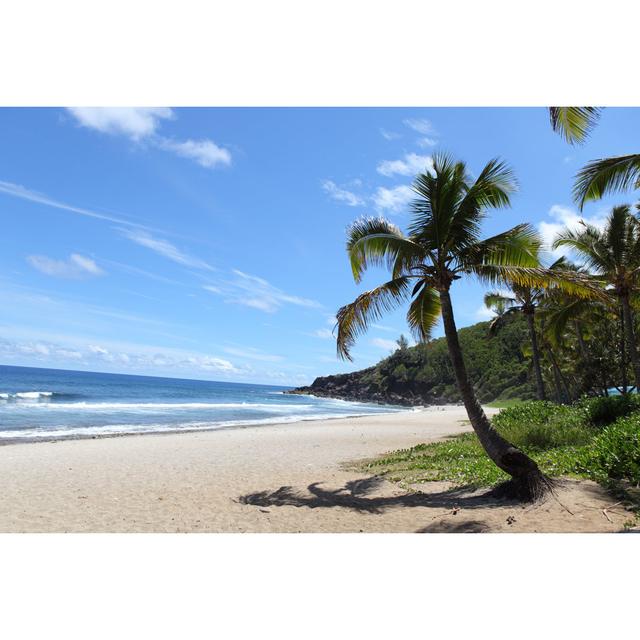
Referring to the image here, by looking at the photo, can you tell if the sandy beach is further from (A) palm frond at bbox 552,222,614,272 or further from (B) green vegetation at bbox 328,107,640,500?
(A) palm frond at bbox 552,222,614,272

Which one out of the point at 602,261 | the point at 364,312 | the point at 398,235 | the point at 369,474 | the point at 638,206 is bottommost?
the point at 369,474

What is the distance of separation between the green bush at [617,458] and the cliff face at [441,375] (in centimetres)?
5730

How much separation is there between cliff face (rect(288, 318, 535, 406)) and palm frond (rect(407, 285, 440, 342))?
56191 mm

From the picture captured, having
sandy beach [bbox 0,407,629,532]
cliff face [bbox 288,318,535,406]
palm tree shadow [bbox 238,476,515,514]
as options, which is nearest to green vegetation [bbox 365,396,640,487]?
sandy beach [bbox 0,407,629,532]

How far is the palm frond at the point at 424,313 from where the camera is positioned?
10005 mm

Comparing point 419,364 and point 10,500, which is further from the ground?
point 419,364

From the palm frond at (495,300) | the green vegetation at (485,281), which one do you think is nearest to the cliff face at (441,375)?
the palm frond at (495,300)

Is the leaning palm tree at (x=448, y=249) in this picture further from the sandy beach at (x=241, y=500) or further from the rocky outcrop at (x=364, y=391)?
the rocky outcrop at (x=364, y=391)

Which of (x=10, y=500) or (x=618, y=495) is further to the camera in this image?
(x=10, y=500)

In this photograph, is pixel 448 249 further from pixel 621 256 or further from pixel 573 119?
pixel 621 256

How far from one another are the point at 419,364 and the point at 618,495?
92.3 meters

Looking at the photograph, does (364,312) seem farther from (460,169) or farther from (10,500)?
(10,500)

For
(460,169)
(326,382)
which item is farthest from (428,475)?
(326,382)

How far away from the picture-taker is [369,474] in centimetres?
1072
